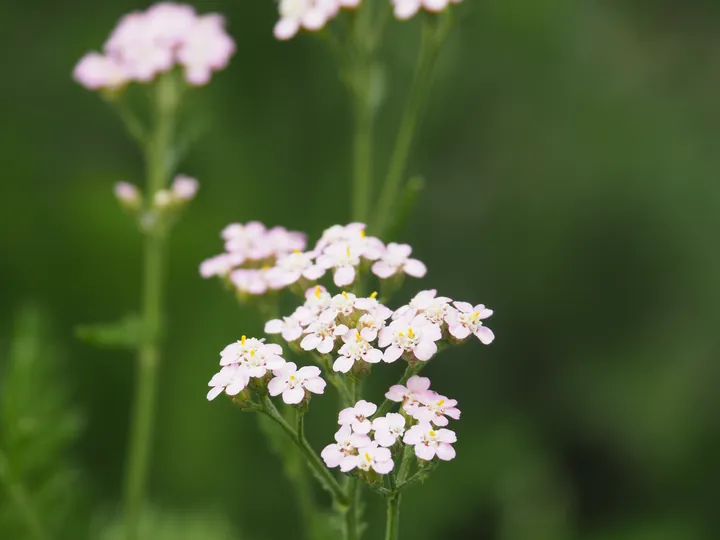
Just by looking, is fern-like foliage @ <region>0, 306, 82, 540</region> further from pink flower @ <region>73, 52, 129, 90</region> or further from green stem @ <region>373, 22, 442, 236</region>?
green stem @ <region>373, 22, 442, 236</region>

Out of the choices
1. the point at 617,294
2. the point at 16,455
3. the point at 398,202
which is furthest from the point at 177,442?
the point at 617,294

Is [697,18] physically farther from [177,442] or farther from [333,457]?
[333,457]

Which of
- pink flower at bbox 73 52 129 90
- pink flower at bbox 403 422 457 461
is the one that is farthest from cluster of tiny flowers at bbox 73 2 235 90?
Answer: pink flower at bbox 403 422 457 461

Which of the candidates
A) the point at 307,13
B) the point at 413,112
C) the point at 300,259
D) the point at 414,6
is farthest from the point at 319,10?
the point at 300,259

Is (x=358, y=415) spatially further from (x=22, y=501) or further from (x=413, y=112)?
(x=22, y=501)

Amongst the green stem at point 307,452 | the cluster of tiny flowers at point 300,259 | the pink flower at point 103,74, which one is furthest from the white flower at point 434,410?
the pink flower at point 103,74

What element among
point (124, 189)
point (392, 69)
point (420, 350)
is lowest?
point (420, 350)
